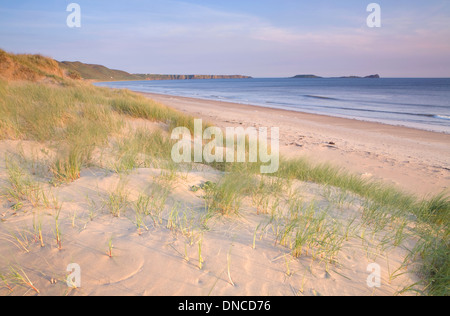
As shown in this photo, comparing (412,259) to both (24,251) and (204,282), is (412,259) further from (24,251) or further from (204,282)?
(24,251)

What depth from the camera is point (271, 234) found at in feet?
7.66

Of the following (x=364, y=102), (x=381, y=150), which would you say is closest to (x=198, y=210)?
(x=381, y=150)

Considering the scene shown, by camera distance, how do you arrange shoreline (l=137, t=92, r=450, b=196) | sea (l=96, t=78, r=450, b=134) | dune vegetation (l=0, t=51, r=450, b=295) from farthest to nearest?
sea (l=96, t=78, r=450, b=134)
shoreline (l=137, t=92, r=450, b=196)
dune vegetation (l=0, t=51, r=450, b=295)

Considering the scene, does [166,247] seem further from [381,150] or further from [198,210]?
[381,150]

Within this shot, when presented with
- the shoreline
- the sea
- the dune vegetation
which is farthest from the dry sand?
the sea

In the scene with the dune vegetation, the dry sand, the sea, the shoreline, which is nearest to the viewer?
the dry sand

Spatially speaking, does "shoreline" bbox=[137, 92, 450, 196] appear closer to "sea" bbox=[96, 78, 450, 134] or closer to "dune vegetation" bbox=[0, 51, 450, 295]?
"dune vegetation" bbox=[0, 51, 450, 295]

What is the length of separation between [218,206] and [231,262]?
83 cm

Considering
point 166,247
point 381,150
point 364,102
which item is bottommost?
point 166,247

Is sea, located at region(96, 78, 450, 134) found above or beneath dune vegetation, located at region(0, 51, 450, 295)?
above

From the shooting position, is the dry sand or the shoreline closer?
the dry sand

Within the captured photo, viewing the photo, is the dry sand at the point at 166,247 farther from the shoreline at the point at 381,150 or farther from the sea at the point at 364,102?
the sea at the point at 364,102

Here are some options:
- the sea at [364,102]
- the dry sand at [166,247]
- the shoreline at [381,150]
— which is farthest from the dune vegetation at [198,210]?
the sea at [364,102]
